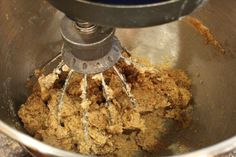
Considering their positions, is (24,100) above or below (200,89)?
below

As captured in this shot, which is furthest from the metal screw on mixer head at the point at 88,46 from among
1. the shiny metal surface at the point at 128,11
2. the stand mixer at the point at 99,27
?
the shiny metal surface at the point at 128,11

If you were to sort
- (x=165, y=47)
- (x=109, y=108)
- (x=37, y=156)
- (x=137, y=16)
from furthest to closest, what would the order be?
(x=165, y=47) < (x=109, y=108) < (x=37, y=156) < (x=137, y=16)

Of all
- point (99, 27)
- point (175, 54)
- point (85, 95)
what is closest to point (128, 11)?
point (99, 27)

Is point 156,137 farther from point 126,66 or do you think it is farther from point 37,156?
point 37,156

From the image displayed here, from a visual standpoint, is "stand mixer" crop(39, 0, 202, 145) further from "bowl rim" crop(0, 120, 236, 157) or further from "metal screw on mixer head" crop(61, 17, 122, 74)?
"bowl rim" crop(0, 120, 236, 157)

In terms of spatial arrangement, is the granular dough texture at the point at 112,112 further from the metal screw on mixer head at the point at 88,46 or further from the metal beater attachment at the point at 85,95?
the metal screw on mixer head at the point at 88,46

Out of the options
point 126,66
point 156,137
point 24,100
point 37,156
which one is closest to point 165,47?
point 126,66
